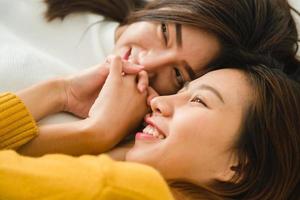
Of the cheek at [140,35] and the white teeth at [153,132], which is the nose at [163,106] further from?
the cheek at [140,35]

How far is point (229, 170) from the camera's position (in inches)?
35.8

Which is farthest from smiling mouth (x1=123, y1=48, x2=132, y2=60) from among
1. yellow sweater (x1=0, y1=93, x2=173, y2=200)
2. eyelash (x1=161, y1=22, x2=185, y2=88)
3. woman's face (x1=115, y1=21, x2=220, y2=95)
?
yellow sweater (x1=0, y1=93, x2=173, y2=200)

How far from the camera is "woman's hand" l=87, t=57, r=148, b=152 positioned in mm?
966

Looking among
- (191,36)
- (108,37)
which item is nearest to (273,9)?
(191,36)

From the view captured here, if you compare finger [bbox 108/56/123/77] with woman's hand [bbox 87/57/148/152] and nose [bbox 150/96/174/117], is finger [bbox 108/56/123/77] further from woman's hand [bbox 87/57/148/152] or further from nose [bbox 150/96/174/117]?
nose [bbox 150/96/174/117]

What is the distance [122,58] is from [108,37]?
27 centimetres

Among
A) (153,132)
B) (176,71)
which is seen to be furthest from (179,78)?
(153,132)

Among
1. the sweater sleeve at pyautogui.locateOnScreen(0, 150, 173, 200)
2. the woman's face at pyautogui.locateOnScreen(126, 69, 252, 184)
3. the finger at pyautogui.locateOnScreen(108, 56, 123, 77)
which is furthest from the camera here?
the finger at pyautogui.locateOnScreen(108, 56, 123, 77)

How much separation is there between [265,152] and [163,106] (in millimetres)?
228

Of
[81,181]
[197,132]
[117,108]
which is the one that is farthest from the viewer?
[117,108]

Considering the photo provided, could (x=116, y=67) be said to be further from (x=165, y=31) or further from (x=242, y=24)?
(x=242, y=24)

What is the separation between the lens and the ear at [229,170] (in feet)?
2.98

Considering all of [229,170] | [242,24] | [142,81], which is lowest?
[229,170]

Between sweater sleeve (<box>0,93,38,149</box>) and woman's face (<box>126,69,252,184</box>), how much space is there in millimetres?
213
